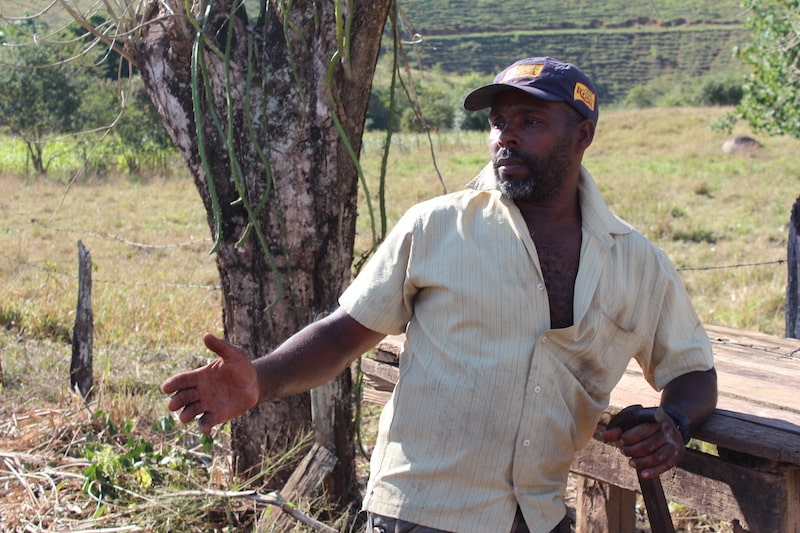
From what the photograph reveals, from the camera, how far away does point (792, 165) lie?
16.9 metres

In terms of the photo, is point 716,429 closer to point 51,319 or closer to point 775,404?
point 775,404

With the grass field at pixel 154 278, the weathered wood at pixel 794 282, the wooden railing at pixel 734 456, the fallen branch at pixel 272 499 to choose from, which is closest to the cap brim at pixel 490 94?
the wooden railing at pixel 734 456

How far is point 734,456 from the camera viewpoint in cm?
226

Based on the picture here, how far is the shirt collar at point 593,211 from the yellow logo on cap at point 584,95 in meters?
0.19

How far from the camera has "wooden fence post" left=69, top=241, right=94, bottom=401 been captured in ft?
14.5

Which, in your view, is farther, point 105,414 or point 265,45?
point 105,414

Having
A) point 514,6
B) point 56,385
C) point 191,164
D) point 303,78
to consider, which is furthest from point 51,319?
point 514,6

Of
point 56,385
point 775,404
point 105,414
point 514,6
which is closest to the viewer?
point 775,404

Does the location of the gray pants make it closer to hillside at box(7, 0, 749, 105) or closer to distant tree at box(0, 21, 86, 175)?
distant tree at box(0, 21, 86, 175)

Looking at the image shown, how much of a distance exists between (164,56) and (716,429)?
2.12 metres

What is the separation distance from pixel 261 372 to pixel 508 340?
1.79 feet

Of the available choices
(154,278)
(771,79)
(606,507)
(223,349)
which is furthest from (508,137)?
(771,79)

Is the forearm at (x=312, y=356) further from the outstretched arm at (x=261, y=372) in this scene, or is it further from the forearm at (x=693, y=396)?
the forearm at (x=693, y=396)

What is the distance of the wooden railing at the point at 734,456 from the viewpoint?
2096mm
